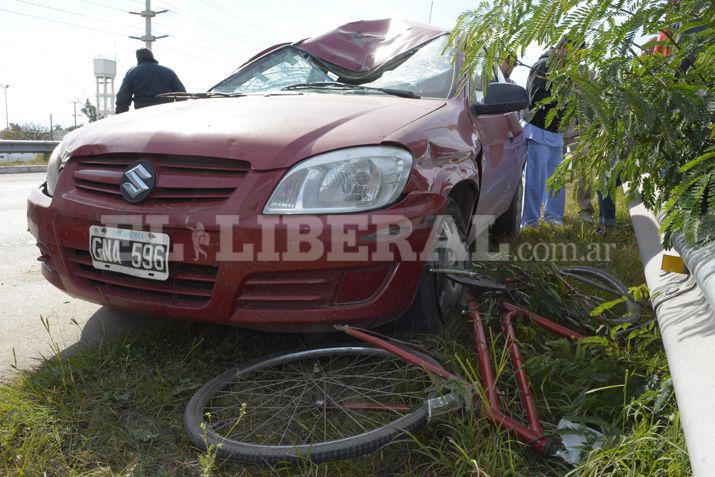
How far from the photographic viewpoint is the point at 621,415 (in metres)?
1.88

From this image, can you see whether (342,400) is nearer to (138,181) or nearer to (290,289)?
(290,289)

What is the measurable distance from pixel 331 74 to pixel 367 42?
36 centimetres

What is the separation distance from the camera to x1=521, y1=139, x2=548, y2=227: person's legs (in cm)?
566

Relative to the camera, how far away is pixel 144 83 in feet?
21.6

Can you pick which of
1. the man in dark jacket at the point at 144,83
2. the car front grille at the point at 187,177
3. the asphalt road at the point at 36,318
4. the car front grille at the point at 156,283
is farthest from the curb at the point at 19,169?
the car front grille at the point at 187,177

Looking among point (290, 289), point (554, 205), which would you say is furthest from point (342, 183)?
point (554, 205)

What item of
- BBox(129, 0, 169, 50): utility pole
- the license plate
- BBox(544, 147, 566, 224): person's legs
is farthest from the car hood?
BBox(129, 0, 169, 50): utility pole

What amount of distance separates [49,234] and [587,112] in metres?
1.99

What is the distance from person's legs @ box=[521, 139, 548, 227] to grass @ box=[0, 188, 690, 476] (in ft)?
10.1

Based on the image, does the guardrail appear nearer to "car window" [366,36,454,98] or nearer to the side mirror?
"car window" [366,36,454,98]

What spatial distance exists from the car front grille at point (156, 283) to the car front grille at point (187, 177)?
24 cm

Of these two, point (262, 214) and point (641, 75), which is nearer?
point (641, 75)

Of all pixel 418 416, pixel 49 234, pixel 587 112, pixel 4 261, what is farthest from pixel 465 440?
pixel 4 261

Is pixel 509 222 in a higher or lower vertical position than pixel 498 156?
lower
